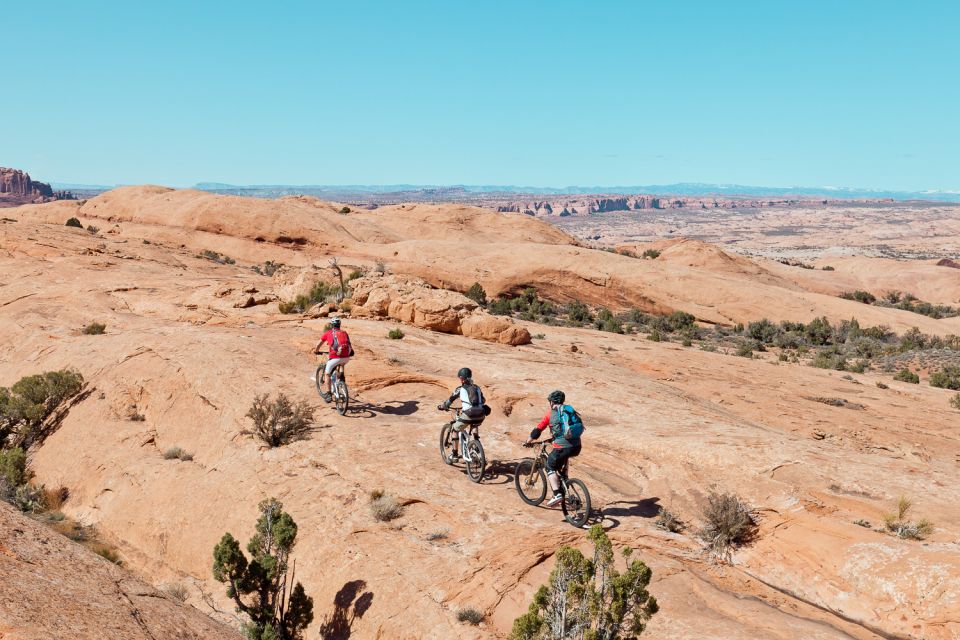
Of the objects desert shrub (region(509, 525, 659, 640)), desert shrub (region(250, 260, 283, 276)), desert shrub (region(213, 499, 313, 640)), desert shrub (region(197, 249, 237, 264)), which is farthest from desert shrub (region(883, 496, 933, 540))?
desert shrub (region(197, 249, 237, 264))

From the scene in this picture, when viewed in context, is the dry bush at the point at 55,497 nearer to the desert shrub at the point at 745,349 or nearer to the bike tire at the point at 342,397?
the bike tire at the point at 342,397

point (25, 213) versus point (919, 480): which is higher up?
point (25, 213)

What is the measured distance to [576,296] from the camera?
44.4 m

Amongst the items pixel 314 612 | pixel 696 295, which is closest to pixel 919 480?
pixel 314 612

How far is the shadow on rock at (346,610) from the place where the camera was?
25.0ft

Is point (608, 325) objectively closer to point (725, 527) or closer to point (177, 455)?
point (177, 455)

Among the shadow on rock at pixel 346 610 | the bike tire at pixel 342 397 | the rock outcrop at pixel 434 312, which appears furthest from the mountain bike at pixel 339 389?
the rock outcrop at pixel 434 312

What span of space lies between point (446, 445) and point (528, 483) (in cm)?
184

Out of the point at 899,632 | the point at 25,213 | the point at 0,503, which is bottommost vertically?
the point at 899,632

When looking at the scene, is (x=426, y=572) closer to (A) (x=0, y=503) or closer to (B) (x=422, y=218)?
(A) (x=0, y=503)

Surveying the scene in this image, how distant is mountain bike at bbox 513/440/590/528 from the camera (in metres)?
8.73

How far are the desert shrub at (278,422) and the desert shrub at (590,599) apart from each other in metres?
7.18

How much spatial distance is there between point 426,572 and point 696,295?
38412mm

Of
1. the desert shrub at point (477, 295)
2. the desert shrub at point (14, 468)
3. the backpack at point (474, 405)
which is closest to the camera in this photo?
the backpack at point (474, 405)
